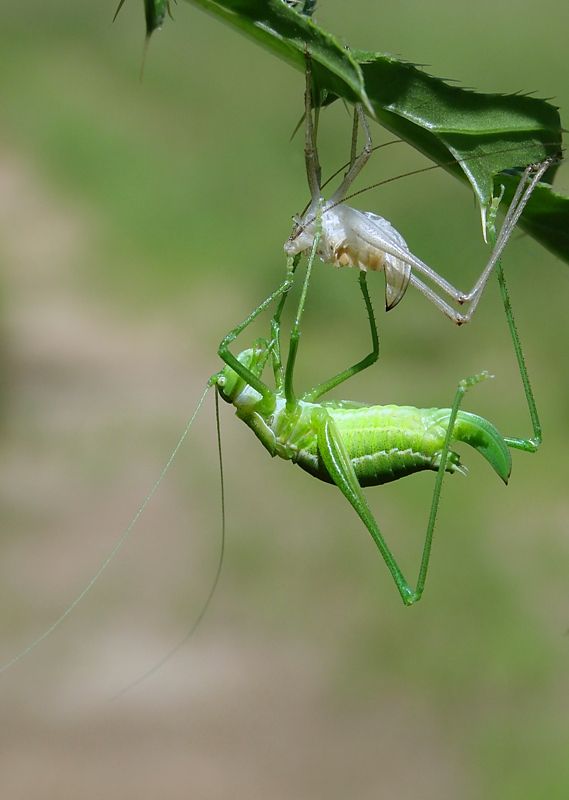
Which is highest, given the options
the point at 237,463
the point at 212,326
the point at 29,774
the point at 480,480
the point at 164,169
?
the point at 164,169

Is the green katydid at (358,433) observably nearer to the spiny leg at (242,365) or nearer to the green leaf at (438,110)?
the spiny leg at (242,365)

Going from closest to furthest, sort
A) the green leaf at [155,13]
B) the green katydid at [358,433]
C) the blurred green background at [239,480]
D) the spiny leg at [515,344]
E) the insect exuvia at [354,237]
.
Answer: the green leaf at [155,13] < the spiny leg at [515,344] < the insect exuvia at [354,237] < the green katydid at [358,433] < the blurred green background at [239,480]

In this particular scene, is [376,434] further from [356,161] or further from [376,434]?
[356,161]

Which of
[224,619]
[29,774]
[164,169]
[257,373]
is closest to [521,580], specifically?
[224,619]

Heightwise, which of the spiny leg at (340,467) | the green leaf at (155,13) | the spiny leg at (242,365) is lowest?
the spiny leg at (340,467)

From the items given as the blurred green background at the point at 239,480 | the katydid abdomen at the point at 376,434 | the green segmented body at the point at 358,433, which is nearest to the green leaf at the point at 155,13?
the green segmented body at the point at 358,433

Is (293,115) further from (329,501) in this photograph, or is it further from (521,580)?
(521,580)
